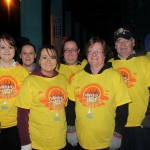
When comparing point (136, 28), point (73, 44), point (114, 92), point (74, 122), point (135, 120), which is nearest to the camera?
point (114, 92)

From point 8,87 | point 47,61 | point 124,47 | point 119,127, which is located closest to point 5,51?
point 8,87

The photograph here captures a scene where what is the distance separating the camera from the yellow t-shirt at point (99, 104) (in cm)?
274

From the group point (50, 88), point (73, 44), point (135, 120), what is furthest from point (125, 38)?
point (50, 88)

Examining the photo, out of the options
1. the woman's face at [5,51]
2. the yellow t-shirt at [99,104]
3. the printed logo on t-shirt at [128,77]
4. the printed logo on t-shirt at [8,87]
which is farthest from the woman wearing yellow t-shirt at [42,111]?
the printed logo on t-shirt at [128,77]

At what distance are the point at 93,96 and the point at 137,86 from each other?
0.74 meters

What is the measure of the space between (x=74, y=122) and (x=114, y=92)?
2.26 ft

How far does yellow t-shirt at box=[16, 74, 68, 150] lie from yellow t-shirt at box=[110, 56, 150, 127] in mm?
1001

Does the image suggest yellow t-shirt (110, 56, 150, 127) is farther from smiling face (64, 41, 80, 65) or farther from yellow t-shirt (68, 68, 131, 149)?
smiling face (64, 41, 80, 65)

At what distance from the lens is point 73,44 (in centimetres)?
389

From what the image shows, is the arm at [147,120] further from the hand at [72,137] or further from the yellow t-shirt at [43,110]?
the yellow t-shirt at [43,110]

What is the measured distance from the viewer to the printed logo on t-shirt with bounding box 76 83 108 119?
2760mm

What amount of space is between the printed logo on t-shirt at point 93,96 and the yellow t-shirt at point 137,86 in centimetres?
61

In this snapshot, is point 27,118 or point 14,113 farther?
point 14,113

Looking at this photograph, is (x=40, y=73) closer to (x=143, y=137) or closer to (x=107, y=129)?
(x=107, y=129)
